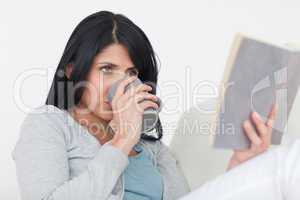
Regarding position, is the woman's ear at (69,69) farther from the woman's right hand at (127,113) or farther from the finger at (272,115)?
the finger at (272,115)

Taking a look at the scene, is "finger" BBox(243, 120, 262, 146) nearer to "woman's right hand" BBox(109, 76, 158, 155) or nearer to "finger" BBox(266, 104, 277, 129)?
"finger" BBox(266, 104, 277, 129)

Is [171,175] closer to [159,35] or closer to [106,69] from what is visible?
[106,69]

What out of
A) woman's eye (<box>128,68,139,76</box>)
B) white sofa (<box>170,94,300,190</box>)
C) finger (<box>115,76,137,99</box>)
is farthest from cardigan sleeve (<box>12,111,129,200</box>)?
white sofa (<box>170,94,300,190</box>)

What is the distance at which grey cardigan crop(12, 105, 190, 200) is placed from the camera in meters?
1.13

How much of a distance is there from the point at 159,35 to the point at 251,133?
3.35ft

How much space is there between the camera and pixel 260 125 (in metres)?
1.12

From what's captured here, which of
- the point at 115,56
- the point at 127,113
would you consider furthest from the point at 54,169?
the point at 115,56

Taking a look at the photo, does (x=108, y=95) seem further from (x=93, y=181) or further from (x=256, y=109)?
(x=256, y=109)

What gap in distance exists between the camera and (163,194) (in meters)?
1.38

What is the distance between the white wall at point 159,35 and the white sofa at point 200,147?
15.9 inches

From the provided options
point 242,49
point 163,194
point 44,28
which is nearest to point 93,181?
point 163,194

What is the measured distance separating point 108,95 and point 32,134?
0.66 feet

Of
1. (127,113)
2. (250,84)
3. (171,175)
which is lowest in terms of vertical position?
(171,175)

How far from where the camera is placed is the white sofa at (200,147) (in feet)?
4.84
